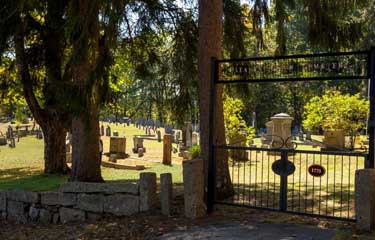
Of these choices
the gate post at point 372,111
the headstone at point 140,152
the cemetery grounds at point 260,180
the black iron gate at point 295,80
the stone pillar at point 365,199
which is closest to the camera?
the stone pillar at point 365,199

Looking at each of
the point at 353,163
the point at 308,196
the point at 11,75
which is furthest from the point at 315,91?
the point at 308,196

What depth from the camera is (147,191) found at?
26.2ft

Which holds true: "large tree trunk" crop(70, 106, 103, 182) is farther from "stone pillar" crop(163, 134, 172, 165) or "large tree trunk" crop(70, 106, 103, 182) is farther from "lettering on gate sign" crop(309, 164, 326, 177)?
"stone pillar" crop(163, 134, 172, 165)

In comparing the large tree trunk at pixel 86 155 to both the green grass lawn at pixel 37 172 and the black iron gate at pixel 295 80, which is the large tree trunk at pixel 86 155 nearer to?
the green grass lawn at pixel 37 172

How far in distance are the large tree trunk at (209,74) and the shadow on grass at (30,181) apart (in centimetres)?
430

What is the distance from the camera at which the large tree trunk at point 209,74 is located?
8.36 meters

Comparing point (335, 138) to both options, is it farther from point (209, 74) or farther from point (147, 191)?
point (147, 191)

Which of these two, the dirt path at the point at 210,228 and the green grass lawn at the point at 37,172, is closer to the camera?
the dirt path at the point at 210,228

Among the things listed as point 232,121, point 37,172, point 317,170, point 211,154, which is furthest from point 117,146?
point 317,170

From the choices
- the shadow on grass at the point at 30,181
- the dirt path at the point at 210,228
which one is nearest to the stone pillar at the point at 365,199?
the dirt path at the point at 210,228

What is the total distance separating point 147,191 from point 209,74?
2.30 m

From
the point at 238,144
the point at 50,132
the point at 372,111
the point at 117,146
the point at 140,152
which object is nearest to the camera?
the point at 372,111

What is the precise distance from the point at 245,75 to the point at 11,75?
11109mm

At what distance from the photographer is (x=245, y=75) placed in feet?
24.8
